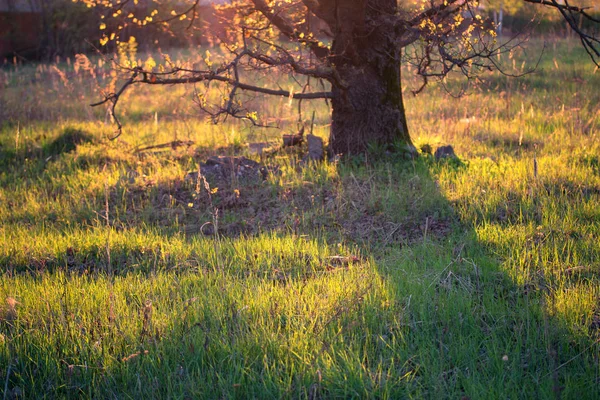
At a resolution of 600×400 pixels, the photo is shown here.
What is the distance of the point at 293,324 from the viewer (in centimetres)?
Result: 345

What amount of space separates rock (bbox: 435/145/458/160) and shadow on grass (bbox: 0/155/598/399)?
224 cm

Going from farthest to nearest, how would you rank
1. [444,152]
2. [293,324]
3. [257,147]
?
[257,147] → [444,152] → [293,324]

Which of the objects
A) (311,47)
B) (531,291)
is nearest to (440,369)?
(531,291)

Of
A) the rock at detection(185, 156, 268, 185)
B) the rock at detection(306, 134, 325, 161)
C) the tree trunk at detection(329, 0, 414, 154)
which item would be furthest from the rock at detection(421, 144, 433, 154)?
the rock at detection(185, 156, 268, 185)

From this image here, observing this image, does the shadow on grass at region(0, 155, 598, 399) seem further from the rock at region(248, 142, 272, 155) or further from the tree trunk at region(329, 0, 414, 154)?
the rock at region(248, 142, 272, 155)

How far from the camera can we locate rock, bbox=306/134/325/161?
726 cm

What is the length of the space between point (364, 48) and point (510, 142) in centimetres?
266

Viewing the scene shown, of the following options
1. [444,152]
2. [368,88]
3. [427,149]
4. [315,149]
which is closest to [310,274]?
[315,149]

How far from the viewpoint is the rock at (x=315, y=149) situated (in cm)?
726

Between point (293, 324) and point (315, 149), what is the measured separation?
4128 millimetres

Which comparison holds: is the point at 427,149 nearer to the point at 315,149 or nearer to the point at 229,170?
the point at 315,149

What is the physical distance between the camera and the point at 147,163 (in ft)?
26.3

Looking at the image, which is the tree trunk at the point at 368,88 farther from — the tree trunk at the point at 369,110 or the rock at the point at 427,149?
the rock at the point at 427,149

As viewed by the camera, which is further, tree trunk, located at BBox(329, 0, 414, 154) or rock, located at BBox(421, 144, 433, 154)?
rock, located at BBox(421, 144, 433, 154)
